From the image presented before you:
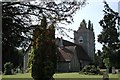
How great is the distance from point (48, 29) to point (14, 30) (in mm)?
911

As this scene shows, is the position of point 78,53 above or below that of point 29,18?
below

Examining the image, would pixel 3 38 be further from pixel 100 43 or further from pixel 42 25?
pixel 100 43

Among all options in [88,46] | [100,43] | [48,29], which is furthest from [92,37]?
[48,29]

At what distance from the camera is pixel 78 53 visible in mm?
62625

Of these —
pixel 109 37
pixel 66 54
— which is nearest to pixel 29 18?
pixel 109 37

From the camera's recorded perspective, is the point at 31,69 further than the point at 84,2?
Yes

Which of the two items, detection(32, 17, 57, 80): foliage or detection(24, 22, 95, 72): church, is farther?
detection(24, 22, 95, 72): church

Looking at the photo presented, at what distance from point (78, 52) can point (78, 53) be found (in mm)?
251

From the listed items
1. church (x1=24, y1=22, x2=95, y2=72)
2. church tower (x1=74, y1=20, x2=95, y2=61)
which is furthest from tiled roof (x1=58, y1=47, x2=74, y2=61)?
church tower (x1=74, y1=20, x2=95, y2=61)

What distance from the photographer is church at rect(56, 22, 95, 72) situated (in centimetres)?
5403

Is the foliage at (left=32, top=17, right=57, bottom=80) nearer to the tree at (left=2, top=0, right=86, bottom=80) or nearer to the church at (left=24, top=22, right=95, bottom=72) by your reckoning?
the tree at (left=2, top=0, right=86, bottom=80)

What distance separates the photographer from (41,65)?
1869 centimetres

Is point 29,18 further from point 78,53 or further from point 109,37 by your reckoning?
point 78,53

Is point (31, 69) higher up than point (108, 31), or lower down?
lower down
